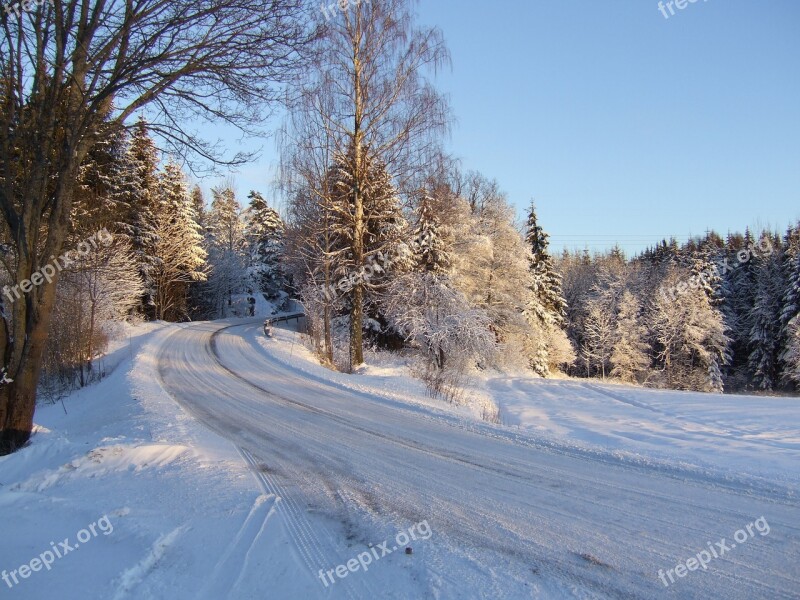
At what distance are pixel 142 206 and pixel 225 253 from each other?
59.9 ft

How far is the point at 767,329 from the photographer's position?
139 ft

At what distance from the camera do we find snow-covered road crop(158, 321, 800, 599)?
2.96 metres

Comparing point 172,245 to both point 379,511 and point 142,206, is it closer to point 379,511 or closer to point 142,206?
point 142,206

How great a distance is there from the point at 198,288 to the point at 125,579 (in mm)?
51809

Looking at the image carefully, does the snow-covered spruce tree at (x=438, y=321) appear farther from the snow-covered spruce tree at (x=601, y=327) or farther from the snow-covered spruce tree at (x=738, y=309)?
the snow-covered spruce tree at (x=738, y=309)

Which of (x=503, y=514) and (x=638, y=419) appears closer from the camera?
(x=503, y=514)

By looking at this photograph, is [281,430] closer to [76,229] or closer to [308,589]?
[308,589]

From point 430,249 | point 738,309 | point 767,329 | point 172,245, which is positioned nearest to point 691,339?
point 767,329

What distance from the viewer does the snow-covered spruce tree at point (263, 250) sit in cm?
5125

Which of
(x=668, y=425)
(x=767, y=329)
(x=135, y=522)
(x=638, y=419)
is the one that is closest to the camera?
(x=135, y=522)

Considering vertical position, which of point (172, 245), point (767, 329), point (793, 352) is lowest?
point (793, 352)

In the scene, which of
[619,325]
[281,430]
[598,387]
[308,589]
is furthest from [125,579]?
[619,325]

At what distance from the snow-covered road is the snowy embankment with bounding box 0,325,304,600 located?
342 mm

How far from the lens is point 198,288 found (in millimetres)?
50344
